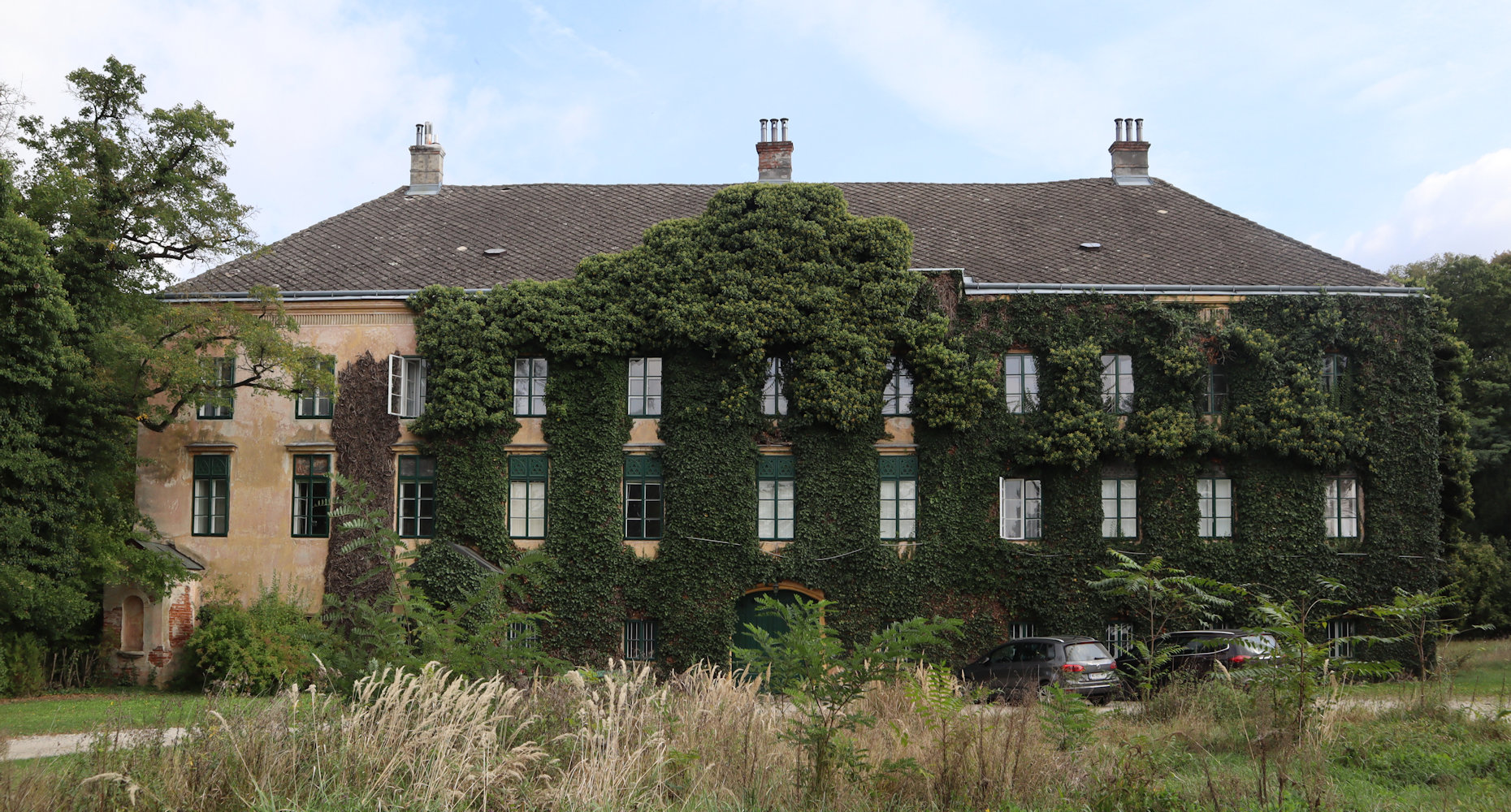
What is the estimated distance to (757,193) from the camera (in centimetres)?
2422

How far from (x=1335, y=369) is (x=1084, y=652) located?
10612 millimetres

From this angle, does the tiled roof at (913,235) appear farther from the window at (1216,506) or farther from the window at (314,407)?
the window at (1216,506)

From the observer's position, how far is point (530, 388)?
81.2 ft

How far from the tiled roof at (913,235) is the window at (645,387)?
10.4 ft

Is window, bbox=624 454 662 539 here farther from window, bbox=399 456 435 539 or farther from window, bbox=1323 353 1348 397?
window, bbox=1323 353 1348 397

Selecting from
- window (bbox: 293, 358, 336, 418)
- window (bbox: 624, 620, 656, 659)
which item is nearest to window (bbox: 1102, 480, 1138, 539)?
window (bbox: 624, 620, 656, 659)

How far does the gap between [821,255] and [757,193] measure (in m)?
2.06

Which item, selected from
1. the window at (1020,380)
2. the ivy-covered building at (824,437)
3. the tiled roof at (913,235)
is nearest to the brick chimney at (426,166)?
the tiled roof at (913,235)

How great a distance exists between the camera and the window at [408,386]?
80.7 feet

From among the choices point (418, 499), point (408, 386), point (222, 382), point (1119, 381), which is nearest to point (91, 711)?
point (418, 499)

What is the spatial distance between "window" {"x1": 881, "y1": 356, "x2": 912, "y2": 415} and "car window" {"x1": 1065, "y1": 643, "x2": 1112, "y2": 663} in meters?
6.67

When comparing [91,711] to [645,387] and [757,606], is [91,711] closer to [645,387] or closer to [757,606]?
[645,387]

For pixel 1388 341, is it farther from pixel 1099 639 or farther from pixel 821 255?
pixel 821 255

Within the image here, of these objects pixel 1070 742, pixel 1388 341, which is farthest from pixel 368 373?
pixel 1388 341
